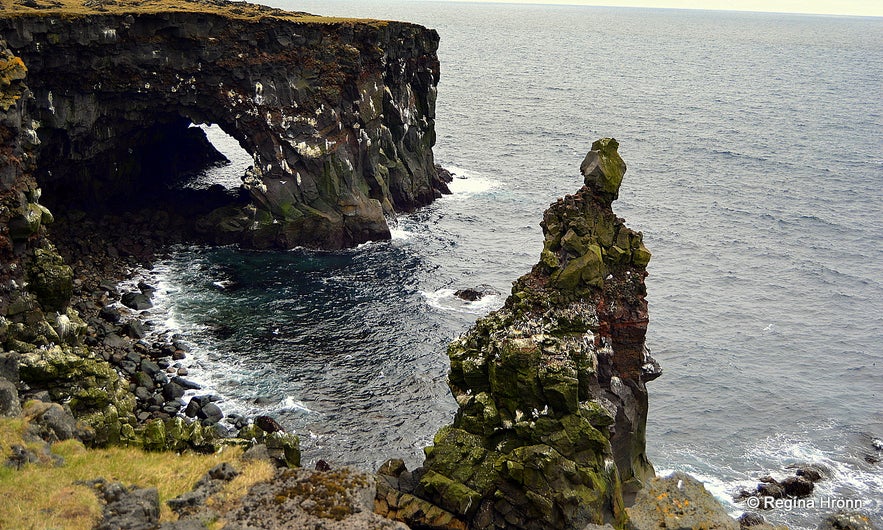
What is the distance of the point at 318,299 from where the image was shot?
245ft

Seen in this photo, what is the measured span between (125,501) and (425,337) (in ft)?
125

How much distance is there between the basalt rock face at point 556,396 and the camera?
38.9m

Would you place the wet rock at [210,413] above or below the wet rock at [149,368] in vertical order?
below

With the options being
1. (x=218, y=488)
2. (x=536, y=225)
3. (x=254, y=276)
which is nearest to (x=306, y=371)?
(x=254, y=276)

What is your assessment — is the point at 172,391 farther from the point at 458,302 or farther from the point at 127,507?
the point at 458,302

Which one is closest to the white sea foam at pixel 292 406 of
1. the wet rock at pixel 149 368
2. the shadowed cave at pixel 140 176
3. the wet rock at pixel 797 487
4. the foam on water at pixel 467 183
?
the wet rock at pixel 149 368

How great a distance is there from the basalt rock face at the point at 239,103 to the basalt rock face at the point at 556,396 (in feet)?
149

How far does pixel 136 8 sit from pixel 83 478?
59087 mm

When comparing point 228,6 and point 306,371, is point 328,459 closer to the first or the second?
point 306,371

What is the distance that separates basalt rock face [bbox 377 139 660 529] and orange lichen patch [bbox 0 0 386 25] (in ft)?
167

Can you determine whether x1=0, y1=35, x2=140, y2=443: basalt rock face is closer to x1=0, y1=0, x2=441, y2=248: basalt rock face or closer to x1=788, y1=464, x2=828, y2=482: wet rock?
x1=0, y1=0, x2=441, y2=248: basalt rock face

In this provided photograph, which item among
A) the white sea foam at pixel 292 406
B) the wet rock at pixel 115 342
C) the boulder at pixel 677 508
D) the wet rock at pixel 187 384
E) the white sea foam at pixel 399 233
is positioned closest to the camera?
the boulder at pixel 677 508

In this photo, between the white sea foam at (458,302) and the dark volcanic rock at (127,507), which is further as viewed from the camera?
the white sea foam at (458,302)

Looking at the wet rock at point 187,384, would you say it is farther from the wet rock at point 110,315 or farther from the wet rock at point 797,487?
the wet rock at point 797,487
